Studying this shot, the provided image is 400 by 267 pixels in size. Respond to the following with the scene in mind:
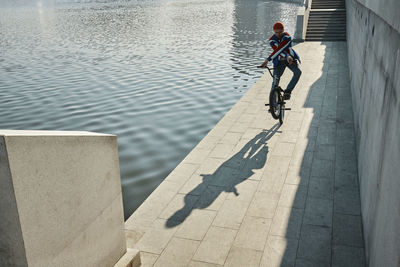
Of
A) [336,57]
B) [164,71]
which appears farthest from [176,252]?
[336,57]

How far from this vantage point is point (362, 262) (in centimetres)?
435

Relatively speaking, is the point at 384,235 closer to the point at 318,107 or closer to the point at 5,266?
the point at 5,266

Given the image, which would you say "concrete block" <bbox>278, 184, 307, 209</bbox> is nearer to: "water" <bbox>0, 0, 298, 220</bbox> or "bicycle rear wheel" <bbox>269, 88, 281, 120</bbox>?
"water" <bbox>0, 0, 298, 220</bbox>

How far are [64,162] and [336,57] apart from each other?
1560 cm

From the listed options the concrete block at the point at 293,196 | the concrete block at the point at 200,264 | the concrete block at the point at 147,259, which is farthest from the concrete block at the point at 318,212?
the concrete block at the point at 147,259

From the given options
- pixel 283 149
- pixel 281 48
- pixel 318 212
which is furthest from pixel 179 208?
pixel 281 48

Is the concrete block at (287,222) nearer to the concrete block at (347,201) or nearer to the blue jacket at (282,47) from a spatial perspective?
the concrete block at (347,201)

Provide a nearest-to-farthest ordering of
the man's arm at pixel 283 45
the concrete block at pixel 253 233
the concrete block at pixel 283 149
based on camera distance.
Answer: the concrete block at pixel 253 233, the concrete block at pixel 283 149, the man's arm at pixel 283 45

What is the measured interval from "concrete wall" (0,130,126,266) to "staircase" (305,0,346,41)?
807 inches

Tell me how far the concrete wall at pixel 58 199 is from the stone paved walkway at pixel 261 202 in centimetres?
100

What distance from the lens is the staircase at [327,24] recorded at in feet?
73.3

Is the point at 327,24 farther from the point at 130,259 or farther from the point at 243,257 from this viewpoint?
the point at 130,259

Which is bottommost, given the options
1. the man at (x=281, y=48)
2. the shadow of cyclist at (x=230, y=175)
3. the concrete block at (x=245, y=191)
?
the shadow of cyclist at (x=230, y=175)

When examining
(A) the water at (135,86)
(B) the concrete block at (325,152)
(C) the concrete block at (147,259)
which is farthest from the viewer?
(A) the water at (135,86)
